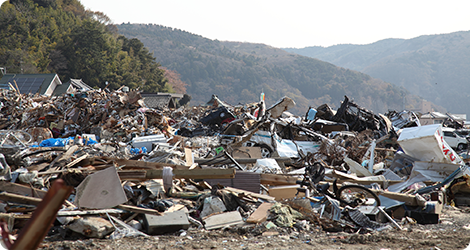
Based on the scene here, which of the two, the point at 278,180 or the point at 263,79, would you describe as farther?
the point at 263,79

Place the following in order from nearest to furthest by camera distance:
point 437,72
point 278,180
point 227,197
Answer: point 227,197 → point 278,180 → point 437,72

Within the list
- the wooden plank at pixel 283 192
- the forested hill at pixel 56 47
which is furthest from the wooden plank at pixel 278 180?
the forested hill at pixel 56 47

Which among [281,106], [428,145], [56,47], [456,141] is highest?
[56,47]

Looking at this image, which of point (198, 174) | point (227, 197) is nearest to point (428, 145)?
point (227, 197)

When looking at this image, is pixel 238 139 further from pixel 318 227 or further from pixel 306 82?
pixel 306 82

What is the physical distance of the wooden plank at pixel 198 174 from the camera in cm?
504

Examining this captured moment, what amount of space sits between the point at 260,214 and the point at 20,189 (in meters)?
3.38

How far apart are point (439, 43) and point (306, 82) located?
125 meters

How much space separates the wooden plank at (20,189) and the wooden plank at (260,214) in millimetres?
2942

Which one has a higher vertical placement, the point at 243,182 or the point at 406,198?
the point at 243,182

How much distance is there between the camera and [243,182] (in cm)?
550

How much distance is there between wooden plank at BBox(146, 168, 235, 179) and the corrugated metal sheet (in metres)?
0.13

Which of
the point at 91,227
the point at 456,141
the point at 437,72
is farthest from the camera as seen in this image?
the point at 437,72

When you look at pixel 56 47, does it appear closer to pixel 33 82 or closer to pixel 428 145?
pixel 33 82
